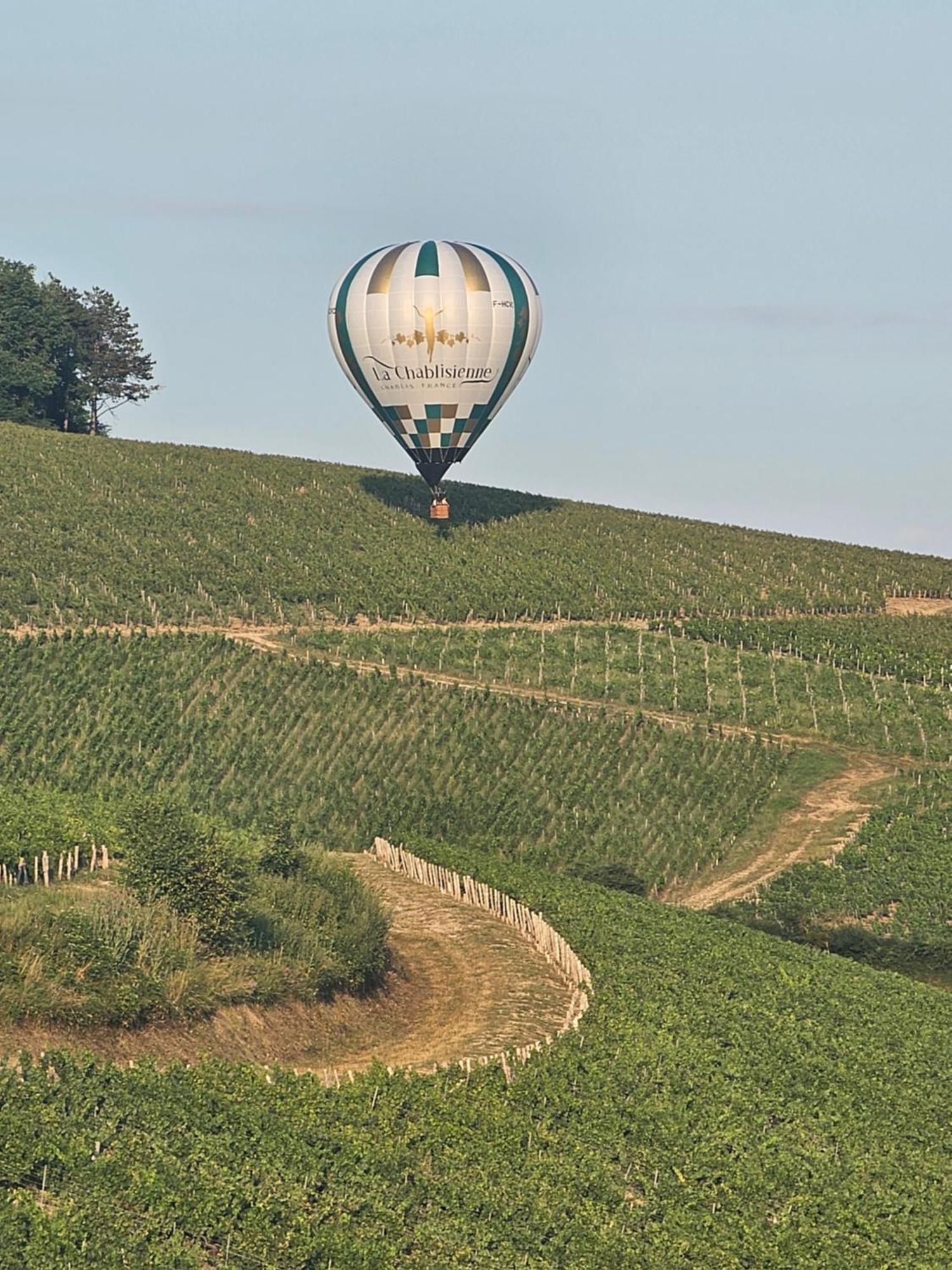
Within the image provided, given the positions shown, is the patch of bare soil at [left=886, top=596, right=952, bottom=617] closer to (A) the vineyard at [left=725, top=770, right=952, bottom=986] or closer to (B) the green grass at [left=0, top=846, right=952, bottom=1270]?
(A) the vineyard at [left=725, top=770, right=952, bottom=986]

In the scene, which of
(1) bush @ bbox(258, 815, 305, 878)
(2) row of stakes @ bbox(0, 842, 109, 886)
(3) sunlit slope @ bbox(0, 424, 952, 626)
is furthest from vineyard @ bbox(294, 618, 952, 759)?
(2) row of stakes @ bbox(0, 842, 109, 886)

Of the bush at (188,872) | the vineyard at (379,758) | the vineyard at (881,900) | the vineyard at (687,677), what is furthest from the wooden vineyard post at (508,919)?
the vineyard at (687,677)

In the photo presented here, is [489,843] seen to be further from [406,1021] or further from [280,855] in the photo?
[406,1021]

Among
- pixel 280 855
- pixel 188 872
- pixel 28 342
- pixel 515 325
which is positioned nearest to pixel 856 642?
pixel 515 325

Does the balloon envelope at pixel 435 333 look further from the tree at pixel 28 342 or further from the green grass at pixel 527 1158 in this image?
the green grass at pixel 527 1158

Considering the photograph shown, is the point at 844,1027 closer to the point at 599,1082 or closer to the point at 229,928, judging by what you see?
the point at 599,1082

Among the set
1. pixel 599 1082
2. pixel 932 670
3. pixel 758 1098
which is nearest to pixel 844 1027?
pixel 758 1098

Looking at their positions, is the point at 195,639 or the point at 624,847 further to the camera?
the point at 195,639
